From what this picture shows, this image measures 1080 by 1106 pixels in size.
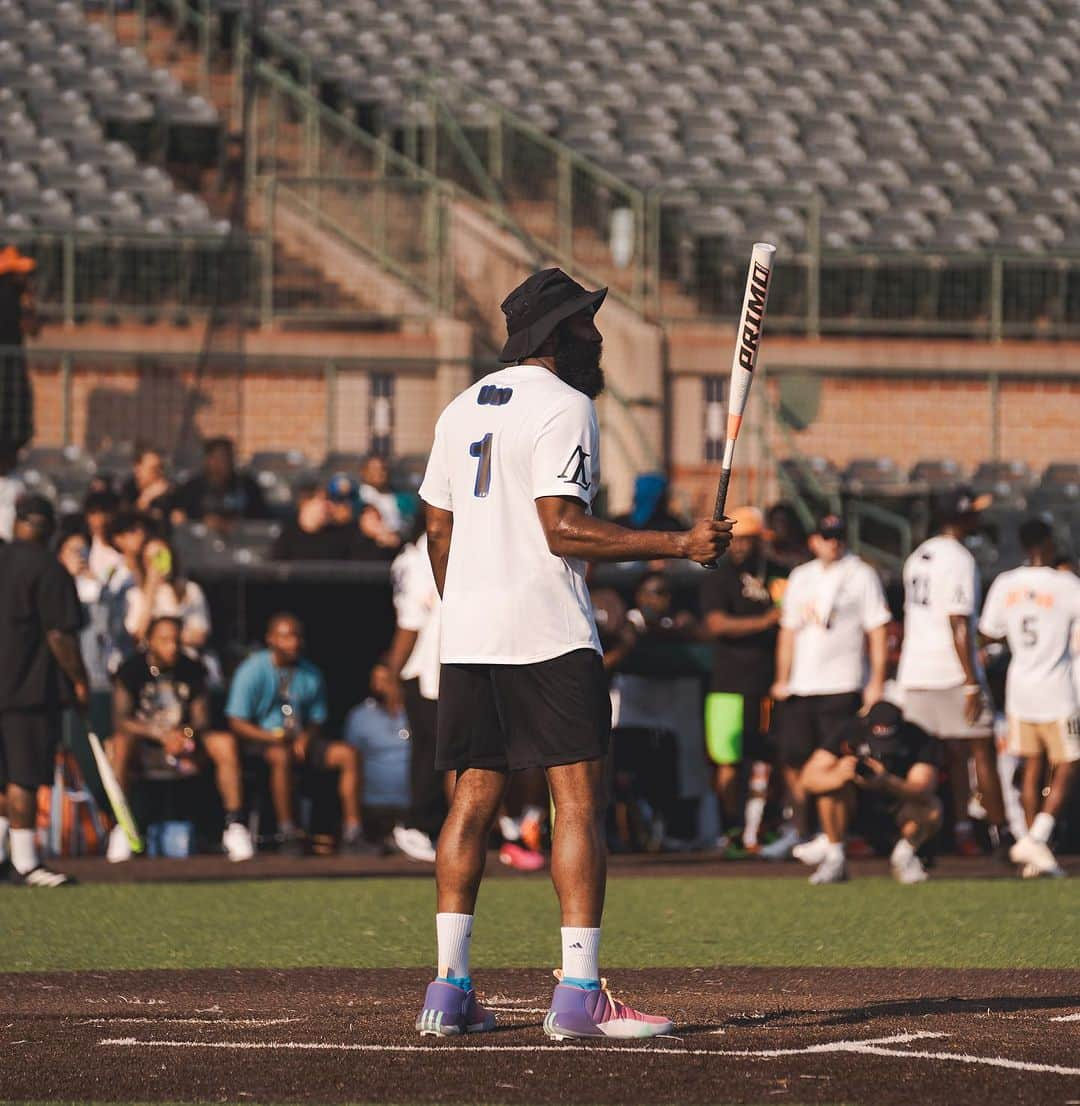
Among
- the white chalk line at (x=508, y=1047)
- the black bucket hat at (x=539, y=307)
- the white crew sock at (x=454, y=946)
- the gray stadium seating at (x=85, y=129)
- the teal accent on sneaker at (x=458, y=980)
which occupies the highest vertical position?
the gray stadium seating at (x=85, y=129)

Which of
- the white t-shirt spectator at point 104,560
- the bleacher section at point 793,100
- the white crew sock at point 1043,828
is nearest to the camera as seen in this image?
the white crew sock at point 1043,828

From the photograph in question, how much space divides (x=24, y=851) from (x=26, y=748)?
53 cm

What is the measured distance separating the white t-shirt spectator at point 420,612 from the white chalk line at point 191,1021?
21.6 feet

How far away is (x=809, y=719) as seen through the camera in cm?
1340

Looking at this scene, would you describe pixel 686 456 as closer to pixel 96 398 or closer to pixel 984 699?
pixel 96 398

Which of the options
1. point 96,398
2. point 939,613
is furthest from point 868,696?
point 96,398

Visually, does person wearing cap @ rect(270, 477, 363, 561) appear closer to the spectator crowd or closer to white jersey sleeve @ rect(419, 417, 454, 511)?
the spectator crowd

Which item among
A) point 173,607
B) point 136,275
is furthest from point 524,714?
point 136,275

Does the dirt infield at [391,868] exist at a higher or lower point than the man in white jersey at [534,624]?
lower

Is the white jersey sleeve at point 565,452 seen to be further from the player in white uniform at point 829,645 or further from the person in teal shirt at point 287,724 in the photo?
the person in teal shirt at point 287,724

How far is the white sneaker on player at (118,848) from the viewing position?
44.7ft

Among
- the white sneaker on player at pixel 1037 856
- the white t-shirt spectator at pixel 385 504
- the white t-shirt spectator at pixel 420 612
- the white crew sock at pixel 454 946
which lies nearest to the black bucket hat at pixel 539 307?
the white crew sock at pixel 454 946

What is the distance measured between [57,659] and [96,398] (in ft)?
23.4

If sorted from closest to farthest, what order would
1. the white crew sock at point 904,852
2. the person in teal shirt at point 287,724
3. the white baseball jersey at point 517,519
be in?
the white baseball jersey at point 517,519, the white crew sock at point 904,852, the person in teal shirt at point 287,724
